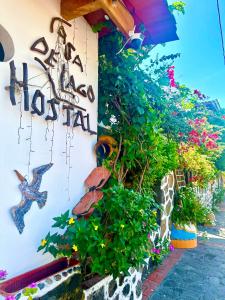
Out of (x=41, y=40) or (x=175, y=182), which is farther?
(x=175, y=182)

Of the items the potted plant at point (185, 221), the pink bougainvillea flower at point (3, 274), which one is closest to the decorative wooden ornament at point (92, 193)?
the pink bougainvillea flower at point (3, 274)

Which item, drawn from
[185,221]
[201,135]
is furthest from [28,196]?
[201,135]

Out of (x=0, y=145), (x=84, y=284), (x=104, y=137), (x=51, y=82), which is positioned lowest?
(x=84, y=284)

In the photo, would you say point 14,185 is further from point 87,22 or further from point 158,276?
point 158,276

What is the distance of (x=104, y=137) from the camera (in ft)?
10.6

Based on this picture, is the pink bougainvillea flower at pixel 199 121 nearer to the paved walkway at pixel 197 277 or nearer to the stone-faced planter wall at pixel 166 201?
the stone-faced planter wall at pixel 166 201

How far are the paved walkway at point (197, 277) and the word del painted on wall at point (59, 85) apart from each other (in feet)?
9.06

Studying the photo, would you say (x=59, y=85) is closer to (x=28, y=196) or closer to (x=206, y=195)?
(x=28, y=196)

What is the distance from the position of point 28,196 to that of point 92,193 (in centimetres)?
84

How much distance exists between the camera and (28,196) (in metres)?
2.11

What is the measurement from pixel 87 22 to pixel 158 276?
4203mm

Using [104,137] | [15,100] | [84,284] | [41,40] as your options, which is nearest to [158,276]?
[84,284]

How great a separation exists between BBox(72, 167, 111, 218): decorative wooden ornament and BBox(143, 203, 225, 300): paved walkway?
187 cm

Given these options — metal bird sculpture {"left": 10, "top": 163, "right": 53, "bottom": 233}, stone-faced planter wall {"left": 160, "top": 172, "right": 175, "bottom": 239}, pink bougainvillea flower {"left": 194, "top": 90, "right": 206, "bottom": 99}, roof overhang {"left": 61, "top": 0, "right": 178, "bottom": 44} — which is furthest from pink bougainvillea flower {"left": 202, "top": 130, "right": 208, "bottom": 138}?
metal bird sculpture {"left": 10, "top": 163, "right": 53, "bottom": 233}
